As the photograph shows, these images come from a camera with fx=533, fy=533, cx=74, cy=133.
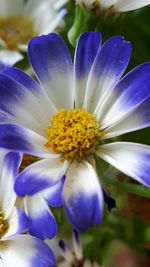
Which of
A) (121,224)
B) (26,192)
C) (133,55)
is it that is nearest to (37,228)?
(26,192)

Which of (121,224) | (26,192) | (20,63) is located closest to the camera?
(26,192)

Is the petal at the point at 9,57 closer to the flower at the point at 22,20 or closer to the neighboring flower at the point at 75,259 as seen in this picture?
the flower at the point at 22,20

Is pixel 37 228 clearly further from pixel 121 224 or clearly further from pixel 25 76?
pixel 121 224

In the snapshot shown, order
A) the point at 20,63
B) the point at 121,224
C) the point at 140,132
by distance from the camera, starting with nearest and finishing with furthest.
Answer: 1. the point at 140,132
2. the point at 20,63
3. the point at 121,224

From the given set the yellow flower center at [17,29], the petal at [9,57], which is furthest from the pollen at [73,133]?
the yellow flower center at [17,29]

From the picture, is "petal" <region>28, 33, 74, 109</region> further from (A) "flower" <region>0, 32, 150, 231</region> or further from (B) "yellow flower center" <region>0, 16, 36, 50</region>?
(B) "yellow flower center" <region>0, 16, 36, 50</region>

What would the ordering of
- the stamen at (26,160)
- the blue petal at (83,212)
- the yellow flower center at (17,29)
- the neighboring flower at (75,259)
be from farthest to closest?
the yellow flower center at (17,29)
the neighboring flower at (75,259)
the stamen at (26,160)
the blue petal at (83,212)
